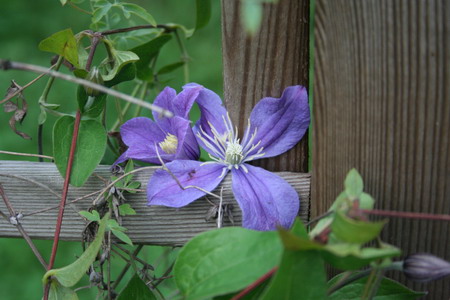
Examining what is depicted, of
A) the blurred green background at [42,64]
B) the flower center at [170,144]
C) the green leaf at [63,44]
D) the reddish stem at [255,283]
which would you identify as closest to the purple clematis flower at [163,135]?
Answer: the flower center at [170,144]

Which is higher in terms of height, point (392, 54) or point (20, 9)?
point (20, 9)

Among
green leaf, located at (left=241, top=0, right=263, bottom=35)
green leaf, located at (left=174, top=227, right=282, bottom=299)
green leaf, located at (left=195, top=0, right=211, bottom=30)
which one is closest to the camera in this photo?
green leaf, located at (left=241, top=0, right=263, bottom=35)

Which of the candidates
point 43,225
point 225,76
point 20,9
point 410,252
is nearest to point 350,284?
point 410,252

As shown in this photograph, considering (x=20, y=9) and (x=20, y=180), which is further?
(x=20, y=9)

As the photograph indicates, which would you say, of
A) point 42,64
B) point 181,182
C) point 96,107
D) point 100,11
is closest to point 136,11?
point 100,11

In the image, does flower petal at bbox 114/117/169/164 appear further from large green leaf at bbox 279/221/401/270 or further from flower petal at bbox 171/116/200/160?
large green leaf at bbox 279/221/401/270

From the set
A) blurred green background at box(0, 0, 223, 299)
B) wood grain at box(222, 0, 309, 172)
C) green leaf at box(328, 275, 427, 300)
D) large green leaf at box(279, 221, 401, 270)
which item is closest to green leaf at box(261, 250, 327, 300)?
large green leaf at box(279, 221, 401, 270)

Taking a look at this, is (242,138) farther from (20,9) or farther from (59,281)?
(20,9)

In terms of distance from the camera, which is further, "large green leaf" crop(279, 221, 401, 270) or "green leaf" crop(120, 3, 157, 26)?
"green leaf" crop(120, 3, 157, 26)
